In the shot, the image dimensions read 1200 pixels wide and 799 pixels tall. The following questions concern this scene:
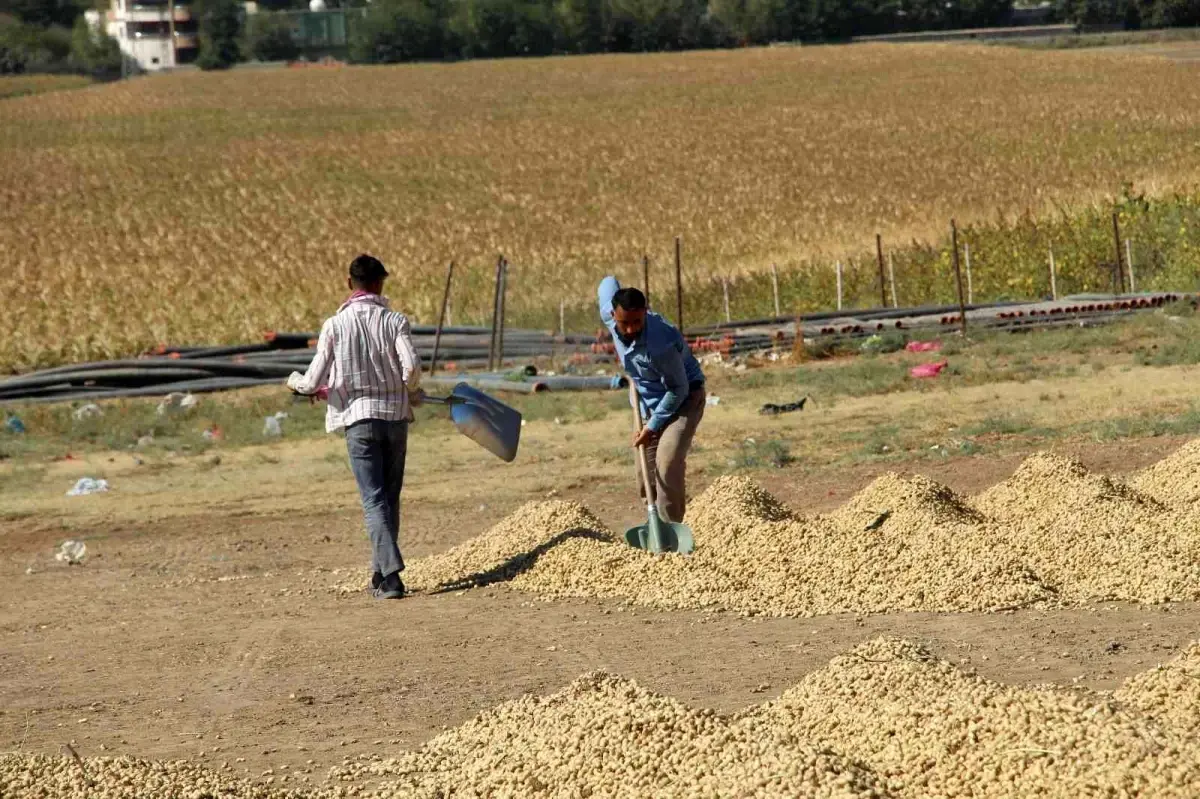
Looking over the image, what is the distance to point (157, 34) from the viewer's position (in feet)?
476

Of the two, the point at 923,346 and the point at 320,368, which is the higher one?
the point at 320,368

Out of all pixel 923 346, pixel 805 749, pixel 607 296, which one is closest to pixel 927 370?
pixel 923 346

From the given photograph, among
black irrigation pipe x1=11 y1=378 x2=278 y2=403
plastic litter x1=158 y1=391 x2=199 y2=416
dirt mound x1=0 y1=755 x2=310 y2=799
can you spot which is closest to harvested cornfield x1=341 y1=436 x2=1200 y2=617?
dirt mound x1=0 y1=755 x2=310 y2=799

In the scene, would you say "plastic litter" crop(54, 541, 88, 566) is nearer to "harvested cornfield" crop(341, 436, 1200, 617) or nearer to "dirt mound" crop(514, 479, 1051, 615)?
"harvested cornfield" crop(341, 436, 1200, 617)

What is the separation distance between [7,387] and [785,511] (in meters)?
10.5

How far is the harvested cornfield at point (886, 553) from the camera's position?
872 centimetres

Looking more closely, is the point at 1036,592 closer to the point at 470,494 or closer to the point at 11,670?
the point at 11,670

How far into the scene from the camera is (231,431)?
1689 centimetres

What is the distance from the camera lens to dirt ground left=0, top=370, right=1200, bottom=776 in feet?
24.2

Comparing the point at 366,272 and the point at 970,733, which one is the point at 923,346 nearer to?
the point at 366,272

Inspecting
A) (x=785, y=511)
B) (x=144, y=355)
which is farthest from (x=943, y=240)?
(x=785, y=511)

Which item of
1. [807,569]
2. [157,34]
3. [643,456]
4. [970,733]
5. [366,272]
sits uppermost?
[157,34]

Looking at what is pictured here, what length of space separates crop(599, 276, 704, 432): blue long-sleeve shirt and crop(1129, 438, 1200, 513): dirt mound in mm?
2903

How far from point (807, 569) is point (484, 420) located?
2088 millimetres
